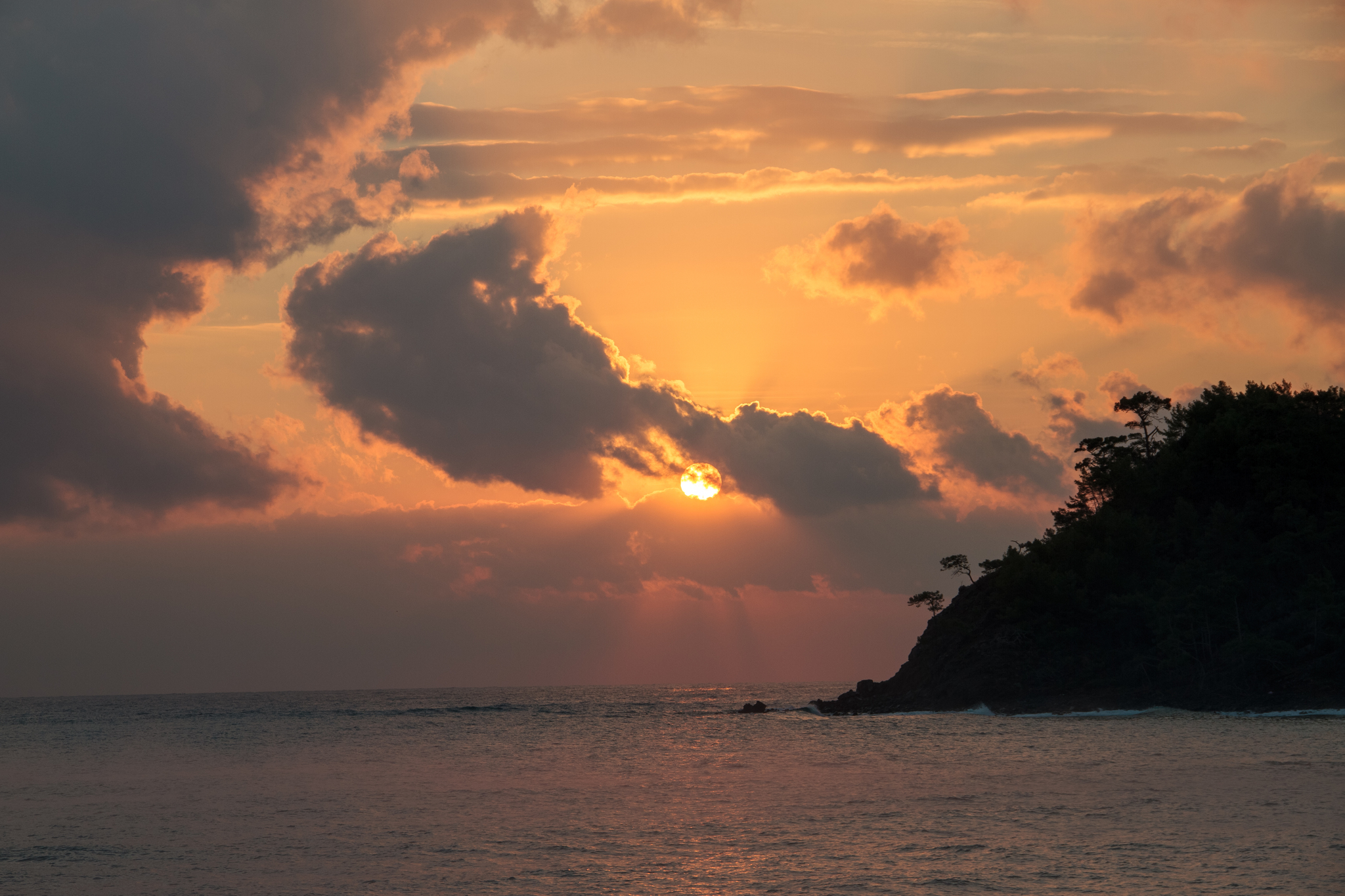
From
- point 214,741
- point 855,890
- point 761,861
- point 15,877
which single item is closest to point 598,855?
point 761,861

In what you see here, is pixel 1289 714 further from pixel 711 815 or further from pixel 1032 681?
pixel 711 815

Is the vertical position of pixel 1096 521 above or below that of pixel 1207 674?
above

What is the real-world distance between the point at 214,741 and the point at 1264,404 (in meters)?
107

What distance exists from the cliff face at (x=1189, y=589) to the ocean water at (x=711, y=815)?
23.1 meters

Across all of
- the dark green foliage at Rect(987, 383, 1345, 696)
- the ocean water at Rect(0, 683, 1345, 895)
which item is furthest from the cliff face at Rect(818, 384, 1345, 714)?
the ocean water at Rect(0, 683, 1345, 895)

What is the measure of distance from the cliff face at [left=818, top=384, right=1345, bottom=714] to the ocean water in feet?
75.7

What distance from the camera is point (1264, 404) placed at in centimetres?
11125

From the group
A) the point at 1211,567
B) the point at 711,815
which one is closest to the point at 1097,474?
the point at 1211,567

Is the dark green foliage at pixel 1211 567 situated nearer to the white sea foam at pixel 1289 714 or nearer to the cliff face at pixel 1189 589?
the cliff face at pixel 1189 589

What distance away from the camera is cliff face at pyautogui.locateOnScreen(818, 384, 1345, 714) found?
97.6 metres

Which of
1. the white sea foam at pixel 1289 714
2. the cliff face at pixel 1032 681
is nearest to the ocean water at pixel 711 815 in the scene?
the white sea foam at pixel 1289 714

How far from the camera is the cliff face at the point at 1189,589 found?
320 ft

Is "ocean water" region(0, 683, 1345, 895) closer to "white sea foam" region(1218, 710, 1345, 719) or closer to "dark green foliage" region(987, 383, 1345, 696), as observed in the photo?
"white sea foam" region(1218, 710, 1345, 719)

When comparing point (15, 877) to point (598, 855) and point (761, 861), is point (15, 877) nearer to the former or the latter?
point (598, 855)
